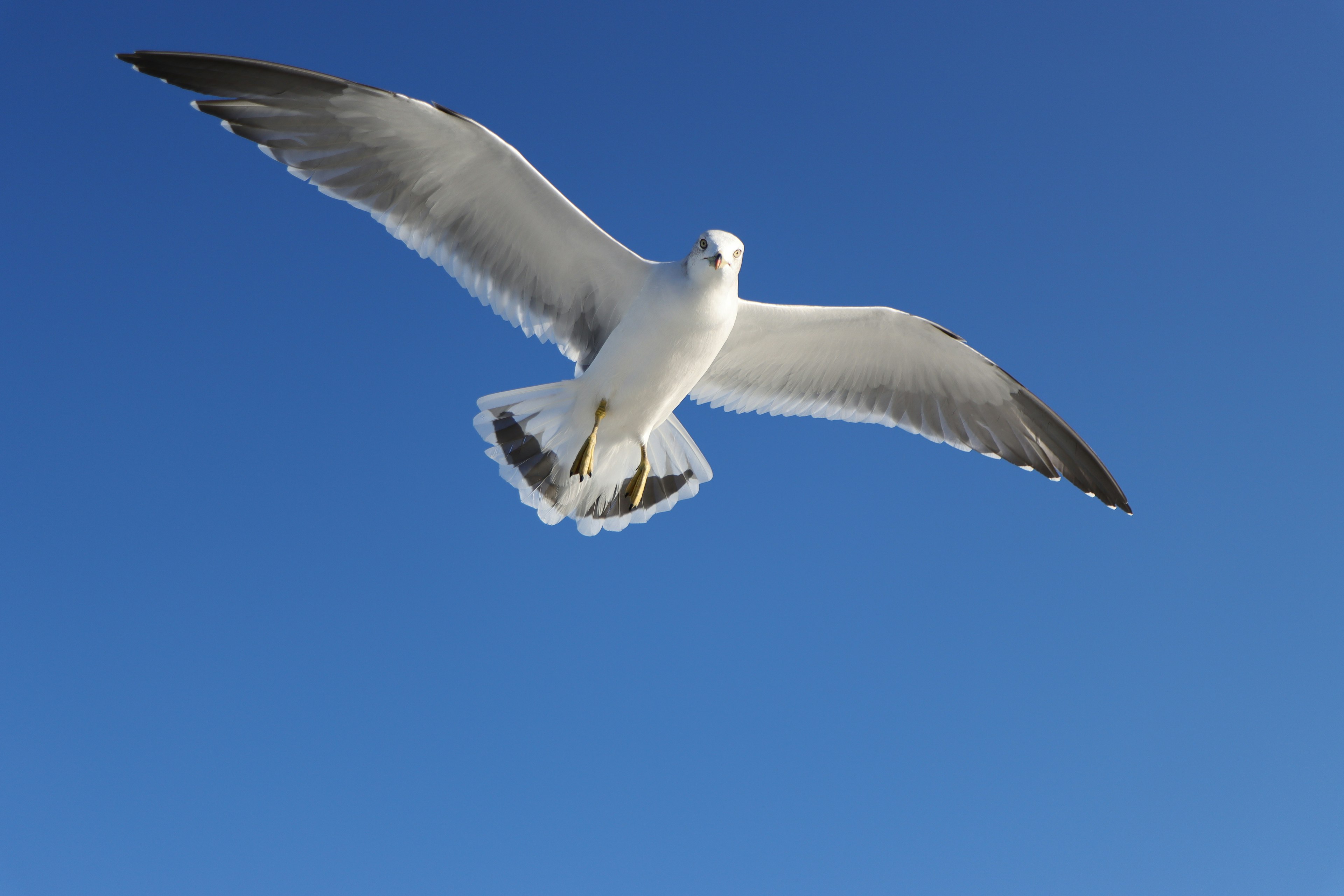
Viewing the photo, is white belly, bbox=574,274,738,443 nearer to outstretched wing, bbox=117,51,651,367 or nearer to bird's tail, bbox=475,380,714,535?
bird's tail, bbox=475,380,714,535

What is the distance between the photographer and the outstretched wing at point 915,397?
523cm

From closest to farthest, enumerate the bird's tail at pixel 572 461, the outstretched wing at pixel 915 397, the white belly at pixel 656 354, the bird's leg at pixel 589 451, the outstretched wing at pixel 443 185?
the outstretched wing at pixel 443 185, the white belly at pixel 656 354, the bird's leg at pixel 589 451, the bird's tail at pixel 572 461, the outstretched wing at pixel 915 397

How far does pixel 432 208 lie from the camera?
4.44 metres

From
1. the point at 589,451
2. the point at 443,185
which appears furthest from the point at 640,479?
the point at 443,185

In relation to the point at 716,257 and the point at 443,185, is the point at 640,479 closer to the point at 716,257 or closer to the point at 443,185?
the point at 716,257

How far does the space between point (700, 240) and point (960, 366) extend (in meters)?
1.94

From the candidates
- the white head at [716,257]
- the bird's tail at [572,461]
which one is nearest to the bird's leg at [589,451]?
the bird's tail at [572,461]

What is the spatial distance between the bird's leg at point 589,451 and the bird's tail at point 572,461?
0.11 meters

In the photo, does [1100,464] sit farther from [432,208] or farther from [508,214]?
[432,208]

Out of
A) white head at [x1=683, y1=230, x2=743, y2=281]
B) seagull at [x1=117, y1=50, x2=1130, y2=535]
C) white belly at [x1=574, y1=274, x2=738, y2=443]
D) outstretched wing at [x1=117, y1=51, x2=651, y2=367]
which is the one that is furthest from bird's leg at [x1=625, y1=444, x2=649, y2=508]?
white head at [x1=683, y1=230, x2=743, y2=281]

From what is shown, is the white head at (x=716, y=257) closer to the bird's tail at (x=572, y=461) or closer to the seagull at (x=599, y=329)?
the seagull at (x=599, y=329)

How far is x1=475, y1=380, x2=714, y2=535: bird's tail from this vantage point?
475 centimetres

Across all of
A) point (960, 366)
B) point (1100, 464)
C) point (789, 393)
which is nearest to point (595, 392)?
point (789, 393)

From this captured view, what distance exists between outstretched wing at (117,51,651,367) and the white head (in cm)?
47
